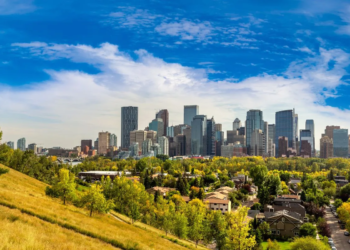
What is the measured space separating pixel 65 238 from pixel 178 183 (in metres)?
83.1

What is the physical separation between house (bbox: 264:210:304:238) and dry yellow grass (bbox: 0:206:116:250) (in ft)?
164

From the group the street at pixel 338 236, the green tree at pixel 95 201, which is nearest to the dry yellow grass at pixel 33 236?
the green tree at pixel 95 201

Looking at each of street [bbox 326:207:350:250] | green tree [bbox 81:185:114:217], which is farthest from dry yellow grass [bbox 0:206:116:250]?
street [bbox 326:207:350:250]

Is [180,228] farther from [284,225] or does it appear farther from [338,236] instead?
[338,236]

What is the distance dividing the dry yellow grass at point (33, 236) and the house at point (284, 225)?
50.0 metres

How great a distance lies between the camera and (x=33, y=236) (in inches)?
611

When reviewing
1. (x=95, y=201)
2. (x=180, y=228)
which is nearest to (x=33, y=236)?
(x=95, y=201)

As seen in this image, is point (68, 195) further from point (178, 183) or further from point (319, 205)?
point (319, 205)

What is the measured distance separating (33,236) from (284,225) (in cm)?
5588

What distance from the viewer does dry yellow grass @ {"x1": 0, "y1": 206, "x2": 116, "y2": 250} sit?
13802mm

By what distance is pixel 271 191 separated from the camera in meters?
94.8

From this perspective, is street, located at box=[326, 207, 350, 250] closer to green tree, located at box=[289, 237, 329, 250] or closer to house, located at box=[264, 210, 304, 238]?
house, located at box=[264, 210, 304, 238]

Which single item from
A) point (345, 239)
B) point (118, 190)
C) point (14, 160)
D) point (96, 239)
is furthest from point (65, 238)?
point (14, 160)

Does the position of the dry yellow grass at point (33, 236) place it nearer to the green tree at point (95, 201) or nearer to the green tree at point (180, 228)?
the green tree at point (95, 201)
